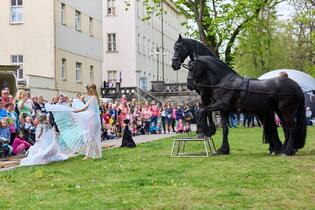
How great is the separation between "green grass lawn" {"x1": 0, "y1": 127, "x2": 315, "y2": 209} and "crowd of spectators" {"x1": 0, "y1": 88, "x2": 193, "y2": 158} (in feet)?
8.57

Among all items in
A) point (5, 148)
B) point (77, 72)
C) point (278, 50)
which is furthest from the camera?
point (278, 50)

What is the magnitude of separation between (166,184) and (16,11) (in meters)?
38.6

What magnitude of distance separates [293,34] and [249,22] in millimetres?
23767

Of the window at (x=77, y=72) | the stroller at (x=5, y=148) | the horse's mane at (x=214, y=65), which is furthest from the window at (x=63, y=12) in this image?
the horse's mane at (x=214, y=65)

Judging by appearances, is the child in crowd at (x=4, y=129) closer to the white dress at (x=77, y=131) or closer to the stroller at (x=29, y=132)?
the stroller at (x=29, y=132)

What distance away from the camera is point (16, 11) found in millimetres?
46750

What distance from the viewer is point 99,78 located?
58.1 meters

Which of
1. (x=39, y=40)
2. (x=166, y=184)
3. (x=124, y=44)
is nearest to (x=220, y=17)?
(x=39, y=40)

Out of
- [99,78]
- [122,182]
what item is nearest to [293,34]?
[99,78]

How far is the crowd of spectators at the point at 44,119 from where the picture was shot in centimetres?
1720

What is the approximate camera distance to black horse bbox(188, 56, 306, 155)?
15891 millimetres

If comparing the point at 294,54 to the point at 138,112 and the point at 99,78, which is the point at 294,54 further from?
the point at 138,112

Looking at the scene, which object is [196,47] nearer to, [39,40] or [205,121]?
[205,121]

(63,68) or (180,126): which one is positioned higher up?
(63,68)
